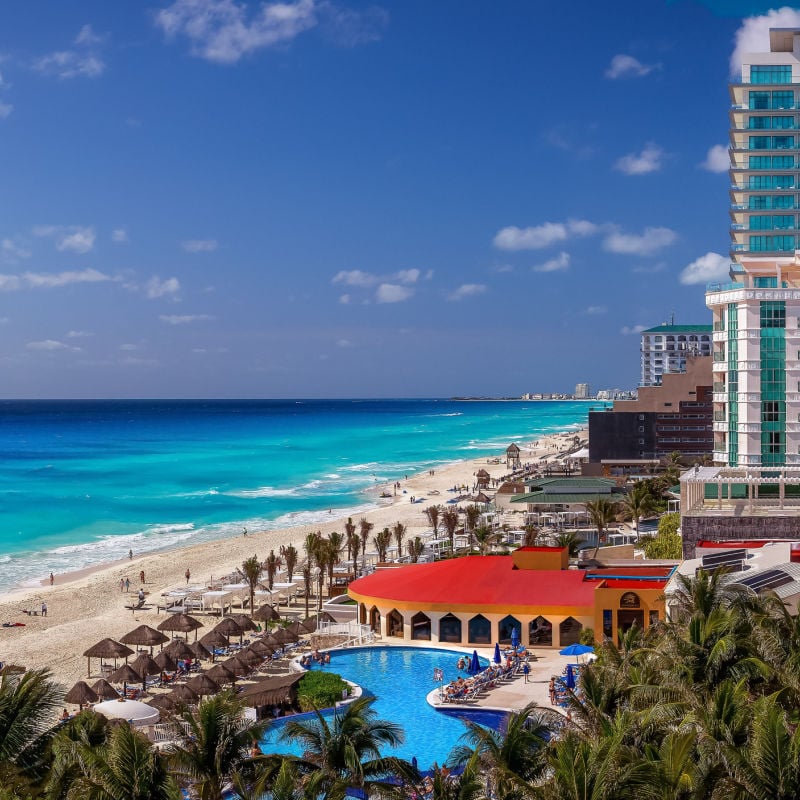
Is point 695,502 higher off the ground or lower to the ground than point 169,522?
higher

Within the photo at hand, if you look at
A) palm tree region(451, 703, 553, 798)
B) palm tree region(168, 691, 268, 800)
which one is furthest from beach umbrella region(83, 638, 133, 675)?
palm tree region(451, 703, 553, 798)

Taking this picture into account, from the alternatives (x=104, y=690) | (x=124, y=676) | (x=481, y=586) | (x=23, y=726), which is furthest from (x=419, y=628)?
(x=23, y=726)

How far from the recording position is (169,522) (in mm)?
81750

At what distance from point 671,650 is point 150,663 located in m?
19.1

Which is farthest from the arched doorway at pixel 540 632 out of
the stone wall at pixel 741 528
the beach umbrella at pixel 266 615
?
the beach umbrella at pixel 266 615

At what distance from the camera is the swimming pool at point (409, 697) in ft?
84.4

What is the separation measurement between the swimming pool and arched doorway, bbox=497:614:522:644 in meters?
2.06

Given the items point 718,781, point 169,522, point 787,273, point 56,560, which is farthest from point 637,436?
point 718,781

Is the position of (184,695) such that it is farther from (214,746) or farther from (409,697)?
(214,746)

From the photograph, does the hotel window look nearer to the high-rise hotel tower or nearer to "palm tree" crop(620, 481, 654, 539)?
the high-rise hotel tower

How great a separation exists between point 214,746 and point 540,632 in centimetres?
2180

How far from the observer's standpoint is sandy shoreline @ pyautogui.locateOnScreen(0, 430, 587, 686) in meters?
40.4

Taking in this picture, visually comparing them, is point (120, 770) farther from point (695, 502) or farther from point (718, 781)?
point (695, 502)

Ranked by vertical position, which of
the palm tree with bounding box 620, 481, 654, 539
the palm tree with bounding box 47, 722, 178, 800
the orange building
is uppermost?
the palm tree with bounding box 47, 722, 178, 800
